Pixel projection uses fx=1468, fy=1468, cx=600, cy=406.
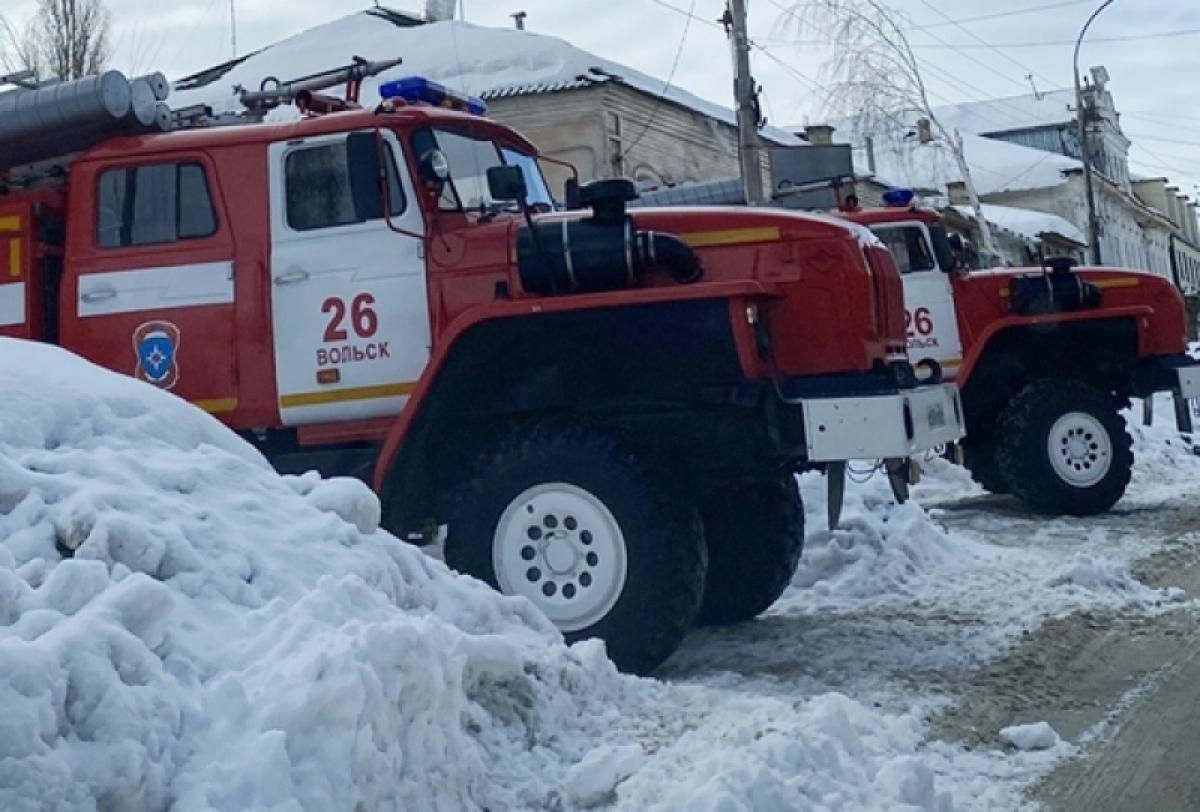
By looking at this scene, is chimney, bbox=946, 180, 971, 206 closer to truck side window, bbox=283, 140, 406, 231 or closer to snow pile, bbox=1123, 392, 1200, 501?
snow pile, bbox=1123, 392, 1200, 501

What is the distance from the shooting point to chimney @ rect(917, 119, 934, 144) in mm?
28406

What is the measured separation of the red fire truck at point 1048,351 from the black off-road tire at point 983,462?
0.17 m

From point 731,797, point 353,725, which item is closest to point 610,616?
point 731,797

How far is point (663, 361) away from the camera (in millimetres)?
6422

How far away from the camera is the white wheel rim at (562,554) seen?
20.3 feet

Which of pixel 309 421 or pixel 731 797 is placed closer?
pixel 731 797

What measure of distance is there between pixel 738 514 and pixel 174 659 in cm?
426

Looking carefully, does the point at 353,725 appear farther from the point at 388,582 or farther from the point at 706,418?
the point at 706,418

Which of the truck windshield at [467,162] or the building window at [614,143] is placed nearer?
the truck windshield at [467,162]

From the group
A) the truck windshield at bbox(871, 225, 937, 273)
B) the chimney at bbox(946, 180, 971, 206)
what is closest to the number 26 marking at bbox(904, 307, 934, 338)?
the truck windshield at bbox(871, 225, 937, 273)

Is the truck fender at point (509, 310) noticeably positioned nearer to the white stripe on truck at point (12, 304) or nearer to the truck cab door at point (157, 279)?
the truck cab door at point (157, 279)

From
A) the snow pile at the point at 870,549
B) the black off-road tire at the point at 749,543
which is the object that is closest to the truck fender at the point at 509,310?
the black off-road tire at the point at 749,543

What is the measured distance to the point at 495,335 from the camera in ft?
21.1

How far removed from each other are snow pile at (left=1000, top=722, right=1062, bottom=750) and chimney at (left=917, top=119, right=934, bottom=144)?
24.5 metres
